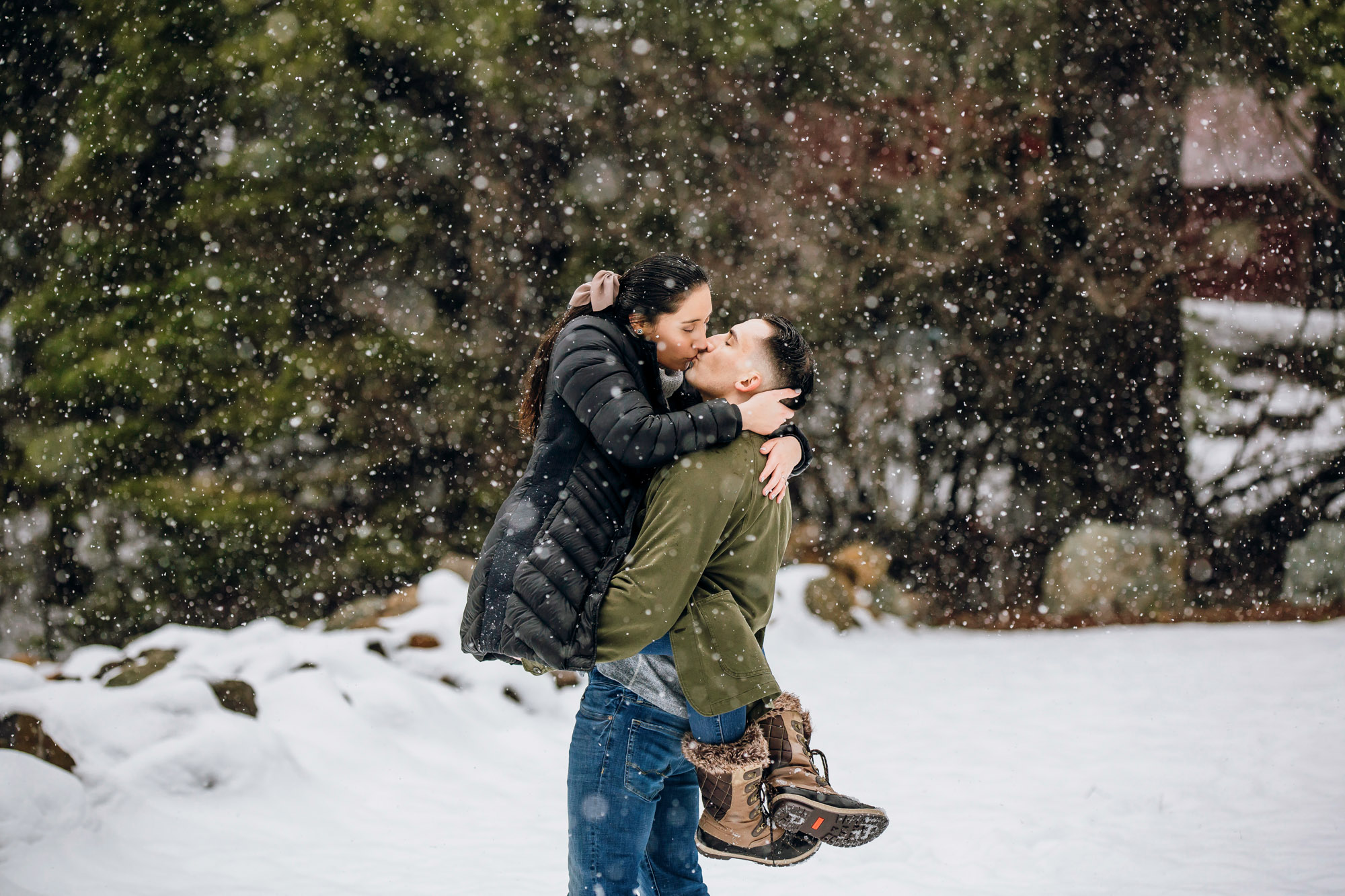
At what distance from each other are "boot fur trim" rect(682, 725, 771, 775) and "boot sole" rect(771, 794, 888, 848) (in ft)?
0.23

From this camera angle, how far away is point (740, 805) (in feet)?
5.35

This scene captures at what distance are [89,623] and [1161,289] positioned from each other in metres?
8.93

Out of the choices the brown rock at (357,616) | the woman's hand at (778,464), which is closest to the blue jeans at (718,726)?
the woman's hand at (778,464)

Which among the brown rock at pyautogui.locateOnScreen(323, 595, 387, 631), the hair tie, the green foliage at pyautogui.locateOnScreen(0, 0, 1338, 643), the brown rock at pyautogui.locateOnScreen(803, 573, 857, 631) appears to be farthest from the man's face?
the green foliage at pyautogui.locateOnScreen(0, 0, 1338, 643)

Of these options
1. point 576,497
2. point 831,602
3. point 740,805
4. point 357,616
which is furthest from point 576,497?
point 831,602

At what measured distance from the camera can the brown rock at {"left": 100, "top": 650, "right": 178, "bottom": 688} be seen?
4711 millimetres

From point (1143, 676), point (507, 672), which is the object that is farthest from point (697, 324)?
point (1143, 676)

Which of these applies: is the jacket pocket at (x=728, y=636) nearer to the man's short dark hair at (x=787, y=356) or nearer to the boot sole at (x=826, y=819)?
the boot sole at (x=826, y=819)

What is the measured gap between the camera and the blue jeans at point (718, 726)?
1.65 metres

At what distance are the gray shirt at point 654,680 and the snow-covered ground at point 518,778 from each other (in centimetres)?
191

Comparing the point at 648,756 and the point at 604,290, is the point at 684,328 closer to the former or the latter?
the point at 604,290

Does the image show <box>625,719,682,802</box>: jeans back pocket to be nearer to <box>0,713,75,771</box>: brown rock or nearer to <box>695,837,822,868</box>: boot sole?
<box>695,837,822,868</box>: boot sole

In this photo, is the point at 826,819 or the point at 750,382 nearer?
the point at 826,819

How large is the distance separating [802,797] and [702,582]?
39 centimetres
